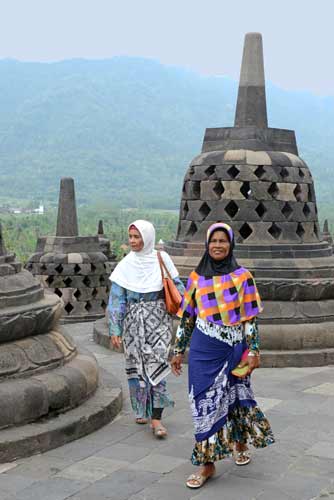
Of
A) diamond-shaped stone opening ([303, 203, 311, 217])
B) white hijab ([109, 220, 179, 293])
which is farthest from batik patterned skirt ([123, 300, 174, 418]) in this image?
diamond-shaped stone opening ([303, 203, 311, 217])

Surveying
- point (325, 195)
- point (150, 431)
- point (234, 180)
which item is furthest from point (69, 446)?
point (325, 195)

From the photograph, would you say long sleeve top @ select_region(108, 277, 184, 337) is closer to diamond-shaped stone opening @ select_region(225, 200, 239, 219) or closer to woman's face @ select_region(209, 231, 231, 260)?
woman's face @ select_region(209, 231, 231, 260)

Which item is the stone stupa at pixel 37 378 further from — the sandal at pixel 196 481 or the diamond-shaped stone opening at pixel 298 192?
the diamond-shaped stone opening at pixel 298 192

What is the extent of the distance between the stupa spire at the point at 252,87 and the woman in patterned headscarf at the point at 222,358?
5.53 m

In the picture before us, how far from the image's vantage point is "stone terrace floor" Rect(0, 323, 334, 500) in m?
4.30

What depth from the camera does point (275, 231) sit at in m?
9.20

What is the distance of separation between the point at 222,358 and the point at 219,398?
0.80ft

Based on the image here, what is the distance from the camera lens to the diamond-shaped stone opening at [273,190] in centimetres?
915

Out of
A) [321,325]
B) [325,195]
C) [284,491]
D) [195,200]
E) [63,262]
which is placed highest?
[325,195]

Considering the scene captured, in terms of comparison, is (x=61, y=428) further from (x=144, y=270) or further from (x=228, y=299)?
(x=228, y=299)

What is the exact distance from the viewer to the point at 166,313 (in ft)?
18.1

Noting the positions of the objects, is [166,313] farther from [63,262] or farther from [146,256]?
[63,262]

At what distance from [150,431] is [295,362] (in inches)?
117

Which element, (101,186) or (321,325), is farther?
(101,186)
